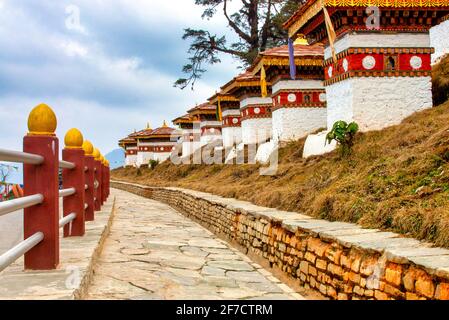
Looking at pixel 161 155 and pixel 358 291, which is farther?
pixel 161 155

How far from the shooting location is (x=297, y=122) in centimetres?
1673

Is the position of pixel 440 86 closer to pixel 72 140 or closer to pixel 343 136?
pixel 343 136

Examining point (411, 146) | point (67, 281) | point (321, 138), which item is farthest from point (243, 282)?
point (321, 138)

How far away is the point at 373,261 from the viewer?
4.19 m

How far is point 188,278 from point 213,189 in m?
8.30

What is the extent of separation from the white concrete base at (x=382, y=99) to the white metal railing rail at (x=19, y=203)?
935 centimetres

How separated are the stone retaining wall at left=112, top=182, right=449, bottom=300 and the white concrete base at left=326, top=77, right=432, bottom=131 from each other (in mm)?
4789

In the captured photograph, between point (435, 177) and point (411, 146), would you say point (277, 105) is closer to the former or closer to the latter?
point (411, 146)

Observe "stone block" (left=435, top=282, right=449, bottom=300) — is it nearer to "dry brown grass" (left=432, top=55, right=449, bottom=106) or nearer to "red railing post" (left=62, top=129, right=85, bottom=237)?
"red railing post" (left=62, top=129, right=85, bottom=237)

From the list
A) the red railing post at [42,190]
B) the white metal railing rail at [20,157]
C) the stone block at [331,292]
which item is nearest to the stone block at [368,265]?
the stone block at [331,292]

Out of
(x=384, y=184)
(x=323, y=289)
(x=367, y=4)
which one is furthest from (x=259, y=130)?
(x=323, y=289)

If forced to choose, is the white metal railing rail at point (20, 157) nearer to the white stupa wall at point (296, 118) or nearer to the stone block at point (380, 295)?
the stone block at point (380, 295)

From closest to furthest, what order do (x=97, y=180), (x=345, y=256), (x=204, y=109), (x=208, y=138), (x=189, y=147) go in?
(x=345, y=256) < (x=97, y=180) < (x=204, y=109) < (x=208, y=138) < (x=189, y=147)

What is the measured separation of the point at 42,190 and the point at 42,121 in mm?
563
